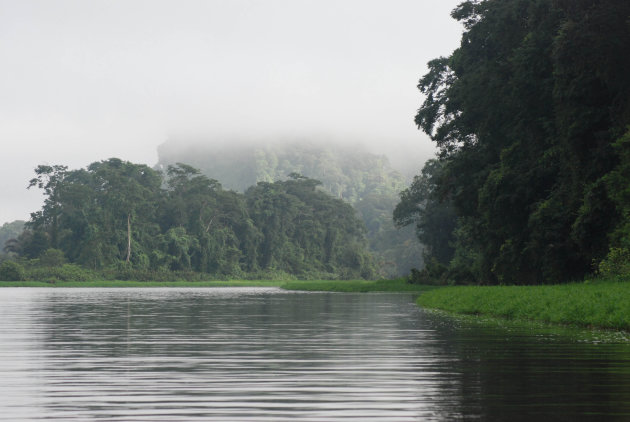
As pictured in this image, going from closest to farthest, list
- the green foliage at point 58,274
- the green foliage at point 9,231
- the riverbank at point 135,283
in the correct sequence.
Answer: the riverbank at point 135,283 → the green foliage at point 58,274 → the green foliage at point 9,231

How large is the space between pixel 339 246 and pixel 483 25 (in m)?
103

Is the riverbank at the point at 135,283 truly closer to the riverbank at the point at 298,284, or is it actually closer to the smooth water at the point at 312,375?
the riverbank at the point at 298,284

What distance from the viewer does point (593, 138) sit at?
114ft

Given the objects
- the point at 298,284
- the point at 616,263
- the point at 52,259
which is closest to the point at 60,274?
the point at 52,259

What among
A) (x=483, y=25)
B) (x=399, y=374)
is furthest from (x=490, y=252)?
(x=399, y=374)

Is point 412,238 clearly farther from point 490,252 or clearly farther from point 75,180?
point 490,252

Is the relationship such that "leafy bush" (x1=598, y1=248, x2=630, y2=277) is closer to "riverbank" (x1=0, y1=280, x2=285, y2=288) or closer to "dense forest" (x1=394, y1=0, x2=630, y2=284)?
"dense forest" (x1=394, y1=0, x2=630, y2=284)

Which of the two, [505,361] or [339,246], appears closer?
[505,361]

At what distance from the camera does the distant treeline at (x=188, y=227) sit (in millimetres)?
122562

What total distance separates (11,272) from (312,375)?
10289cm

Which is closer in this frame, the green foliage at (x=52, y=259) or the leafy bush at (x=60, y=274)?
the leafy bush at (x=60, y=274)

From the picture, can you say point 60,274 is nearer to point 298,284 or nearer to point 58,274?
point 58,274

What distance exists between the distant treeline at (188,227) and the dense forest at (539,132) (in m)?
80.4

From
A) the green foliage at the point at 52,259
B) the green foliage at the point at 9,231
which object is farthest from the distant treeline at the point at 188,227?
the green foliage at the point at 9,231
